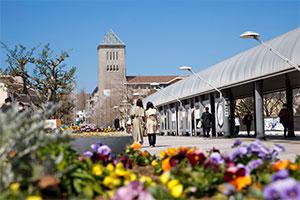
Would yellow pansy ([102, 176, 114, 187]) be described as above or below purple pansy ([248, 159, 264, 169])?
below

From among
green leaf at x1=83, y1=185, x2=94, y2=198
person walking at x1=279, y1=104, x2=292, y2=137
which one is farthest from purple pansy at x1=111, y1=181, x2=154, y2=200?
person walking at x1=279, y1=104, x2=292, y2=137

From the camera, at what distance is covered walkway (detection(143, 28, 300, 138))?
18.8 m

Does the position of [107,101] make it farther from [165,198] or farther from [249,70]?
[165,198]

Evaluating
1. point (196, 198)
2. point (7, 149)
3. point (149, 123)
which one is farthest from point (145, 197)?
point (149, 123)

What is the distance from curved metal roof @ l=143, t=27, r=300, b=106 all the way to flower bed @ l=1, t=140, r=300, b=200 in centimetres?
1324

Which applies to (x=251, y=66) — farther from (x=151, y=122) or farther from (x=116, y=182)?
(x=116, y=182)

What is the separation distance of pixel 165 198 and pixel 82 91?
496 ft

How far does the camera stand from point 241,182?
405cm

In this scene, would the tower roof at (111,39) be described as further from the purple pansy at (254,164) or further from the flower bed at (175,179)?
the purple pansy at (254,164)

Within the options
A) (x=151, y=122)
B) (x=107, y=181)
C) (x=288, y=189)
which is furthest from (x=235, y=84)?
(x=288, y=189)

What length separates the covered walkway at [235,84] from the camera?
61.6 feet

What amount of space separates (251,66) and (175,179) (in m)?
18.2

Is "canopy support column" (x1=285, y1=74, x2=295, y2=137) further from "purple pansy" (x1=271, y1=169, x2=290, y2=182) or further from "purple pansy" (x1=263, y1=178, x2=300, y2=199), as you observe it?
"purple pansy" (x1=263, y1=178, x2=300, y2=199)

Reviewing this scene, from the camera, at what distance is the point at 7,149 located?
382cm
